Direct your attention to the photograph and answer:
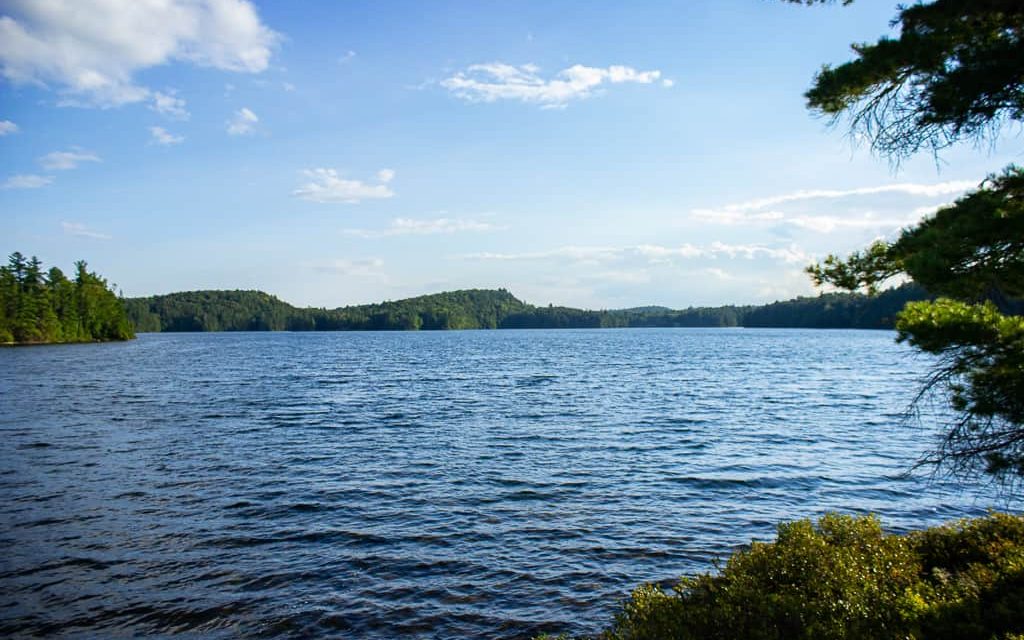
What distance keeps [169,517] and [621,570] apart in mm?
12743

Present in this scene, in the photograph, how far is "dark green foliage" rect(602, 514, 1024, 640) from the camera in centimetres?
738

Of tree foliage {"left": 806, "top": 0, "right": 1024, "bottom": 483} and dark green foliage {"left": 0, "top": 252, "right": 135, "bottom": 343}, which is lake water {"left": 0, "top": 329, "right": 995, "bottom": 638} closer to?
tree foliage {"left": 806, "top": 0, "right": 1024, "bottom": 483}

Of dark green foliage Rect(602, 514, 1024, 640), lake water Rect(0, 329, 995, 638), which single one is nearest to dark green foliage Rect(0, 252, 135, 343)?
lake water Rect(0, 329, 995, 638)

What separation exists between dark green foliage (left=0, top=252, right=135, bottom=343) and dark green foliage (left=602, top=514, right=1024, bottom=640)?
151 meters

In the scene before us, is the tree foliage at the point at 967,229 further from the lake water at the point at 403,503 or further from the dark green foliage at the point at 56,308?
the dark green foliage at the point at 56,308

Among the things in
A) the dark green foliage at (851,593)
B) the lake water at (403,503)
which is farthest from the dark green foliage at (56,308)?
the dark green foliage at (851,593)

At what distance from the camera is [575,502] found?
59.5 feet

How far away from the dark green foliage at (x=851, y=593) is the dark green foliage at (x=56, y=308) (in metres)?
151

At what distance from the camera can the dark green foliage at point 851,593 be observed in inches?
291

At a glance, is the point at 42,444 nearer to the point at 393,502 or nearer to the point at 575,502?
the point at 393,502

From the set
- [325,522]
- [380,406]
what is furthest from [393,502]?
[380,406]

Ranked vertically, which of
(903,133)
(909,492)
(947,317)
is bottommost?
(909,492)

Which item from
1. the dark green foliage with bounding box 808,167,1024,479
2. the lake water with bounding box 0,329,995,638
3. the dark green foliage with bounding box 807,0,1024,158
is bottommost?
the lake water with bounding box 0,329,995,638

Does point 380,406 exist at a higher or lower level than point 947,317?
lower
